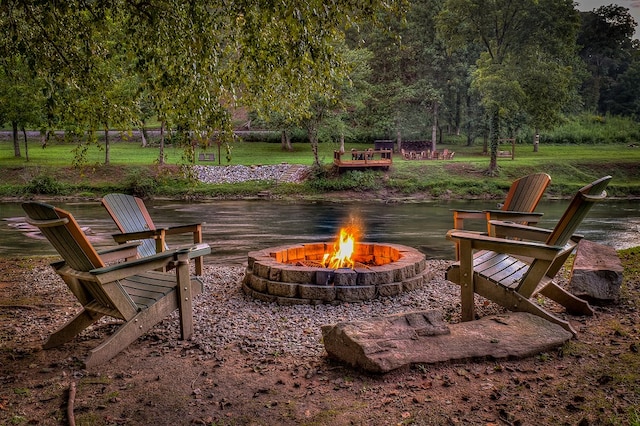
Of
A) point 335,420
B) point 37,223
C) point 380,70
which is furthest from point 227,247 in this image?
point 380,70

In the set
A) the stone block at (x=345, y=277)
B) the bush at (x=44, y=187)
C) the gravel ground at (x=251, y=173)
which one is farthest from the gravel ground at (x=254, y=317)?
the gravel ground at (x=251, y=173)

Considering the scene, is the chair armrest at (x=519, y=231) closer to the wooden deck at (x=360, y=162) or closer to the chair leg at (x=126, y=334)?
the chair leg at (x=126, y=334)

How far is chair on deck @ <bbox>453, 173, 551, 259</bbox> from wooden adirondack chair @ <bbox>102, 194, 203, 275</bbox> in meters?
3.41

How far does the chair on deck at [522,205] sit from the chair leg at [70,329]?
375 centimetres

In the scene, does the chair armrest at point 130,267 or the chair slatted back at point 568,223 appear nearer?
the chair armrest at point 130,267

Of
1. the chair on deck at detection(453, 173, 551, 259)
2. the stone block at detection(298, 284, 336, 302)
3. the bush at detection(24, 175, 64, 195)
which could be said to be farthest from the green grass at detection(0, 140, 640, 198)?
the chair on deck at detection(453, 173, 551, 259)

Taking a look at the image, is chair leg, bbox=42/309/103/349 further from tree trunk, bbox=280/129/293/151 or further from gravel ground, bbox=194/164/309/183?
tree trunk, bbox=280/129/293/151

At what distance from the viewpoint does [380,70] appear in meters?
37.6

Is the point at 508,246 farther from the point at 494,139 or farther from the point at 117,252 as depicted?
the point at 494,139

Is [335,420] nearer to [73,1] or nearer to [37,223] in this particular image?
[37,223]

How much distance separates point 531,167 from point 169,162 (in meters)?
19.5

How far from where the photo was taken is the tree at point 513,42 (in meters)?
26.2

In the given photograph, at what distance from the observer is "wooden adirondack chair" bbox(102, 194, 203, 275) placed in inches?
236

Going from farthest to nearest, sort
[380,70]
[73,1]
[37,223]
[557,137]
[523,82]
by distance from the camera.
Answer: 1. [557,137]
2. [380,70]
3. [523,82]
4. [73,1]
5. [37,223]
